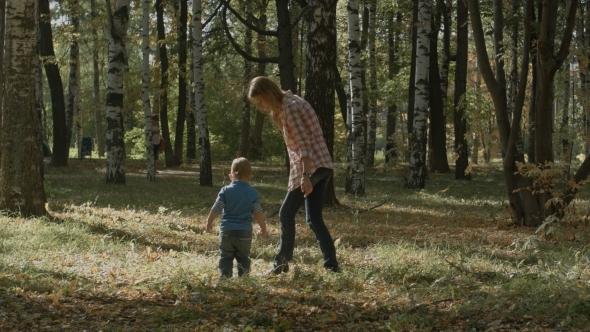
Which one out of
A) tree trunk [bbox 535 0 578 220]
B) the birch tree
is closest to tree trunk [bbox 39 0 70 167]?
the birch tree

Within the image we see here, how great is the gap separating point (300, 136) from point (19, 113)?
5725 mm

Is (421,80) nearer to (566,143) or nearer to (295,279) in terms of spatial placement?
(566,143)

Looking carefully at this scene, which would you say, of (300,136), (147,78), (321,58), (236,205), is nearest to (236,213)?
(236,205)

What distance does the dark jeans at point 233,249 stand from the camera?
778 cm

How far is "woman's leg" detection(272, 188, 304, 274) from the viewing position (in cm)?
809

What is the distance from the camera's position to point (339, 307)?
6742mm

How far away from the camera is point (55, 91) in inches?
1111

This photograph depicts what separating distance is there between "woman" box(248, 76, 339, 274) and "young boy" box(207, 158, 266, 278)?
1.42ft

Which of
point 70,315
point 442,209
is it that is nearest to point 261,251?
point 70,315

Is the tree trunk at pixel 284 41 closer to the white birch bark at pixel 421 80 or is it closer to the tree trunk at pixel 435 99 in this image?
the white birch bark at pixel 421 80

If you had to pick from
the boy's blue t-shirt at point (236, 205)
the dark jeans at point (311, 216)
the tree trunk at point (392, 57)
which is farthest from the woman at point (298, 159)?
the tree trunk at point (392, 57)

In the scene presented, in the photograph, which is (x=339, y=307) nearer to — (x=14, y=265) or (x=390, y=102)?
(x=14, y=265)

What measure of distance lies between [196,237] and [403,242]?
285 cm

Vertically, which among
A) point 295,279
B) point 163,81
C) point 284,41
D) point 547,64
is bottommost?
point 295,279
